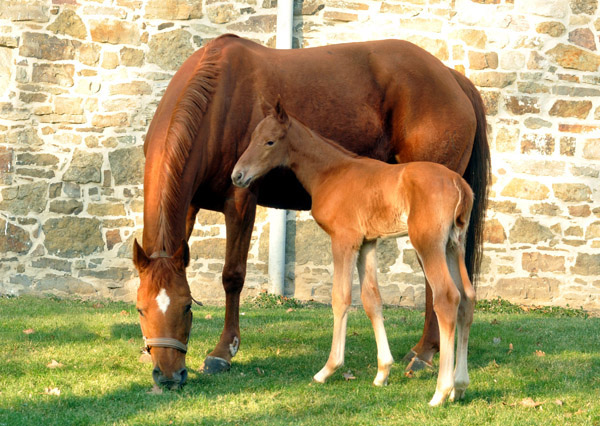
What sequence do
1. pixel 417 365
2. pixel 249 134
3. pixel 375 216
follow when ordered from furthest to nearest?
1. pixel 249 134
2. pixel 417 365
3. pixel 375 216

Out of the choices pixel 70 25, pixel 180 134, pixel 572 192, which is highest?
pixel 70 25

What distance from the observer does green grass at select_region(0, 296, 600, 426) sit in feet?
13.9

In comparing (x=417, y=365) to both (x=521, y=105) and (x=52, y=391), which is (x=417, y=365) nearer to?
(x=52, y=391)

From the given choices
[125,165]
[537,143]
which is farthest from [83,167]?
[537,143]

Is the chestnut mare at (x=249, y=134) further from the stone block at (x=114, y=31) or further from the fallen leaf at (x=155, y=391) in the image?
the stone block at (x=114, y=31)

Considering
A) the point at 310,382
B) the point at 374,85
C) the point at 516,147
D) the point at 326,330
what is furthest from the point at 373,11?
the point at 310,382

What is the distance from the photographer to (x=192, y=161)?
5051 millimetres

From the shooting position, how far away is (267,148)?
5168 mm

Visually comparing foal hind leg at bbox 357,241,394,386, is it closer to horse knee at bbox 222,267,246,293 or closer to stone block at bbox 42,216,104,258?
horse knee at bbox 222,267,246,293

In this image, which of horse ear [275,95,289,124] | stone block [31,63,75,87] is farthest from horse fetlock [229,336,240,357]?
stone block [31,63,75,87]

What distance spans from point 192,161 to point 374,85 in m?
1.99

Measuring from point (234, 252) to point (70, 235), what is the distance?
14.2ft

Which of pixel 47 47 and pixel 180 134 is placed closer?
pixel 180 134

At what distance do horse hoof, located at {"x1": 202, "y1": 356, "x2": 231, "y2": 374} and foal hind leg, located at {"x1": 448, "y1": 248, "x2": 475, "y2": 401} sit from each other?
170 centimetres
